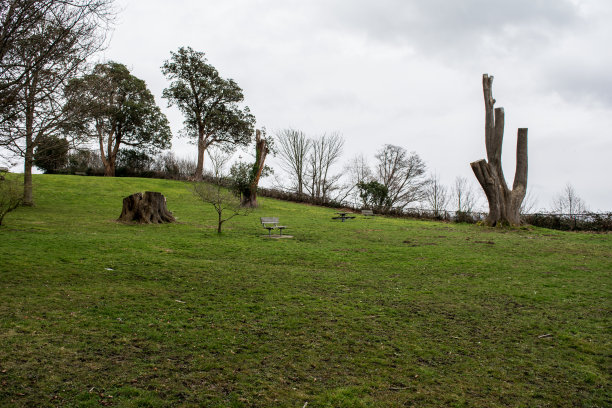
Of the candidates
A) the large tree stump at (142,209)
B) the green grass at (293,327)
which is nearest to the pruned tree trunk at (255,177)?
the large tree stump at (142,209)

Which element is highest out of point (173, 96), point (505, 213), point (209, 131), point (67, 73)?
point (173, 96)

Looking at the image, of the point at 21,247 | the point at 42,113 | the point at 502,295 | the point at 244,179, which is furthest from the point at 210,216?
the point at 502,295

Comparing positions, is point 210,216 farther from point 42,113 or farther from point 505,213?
point 505,213

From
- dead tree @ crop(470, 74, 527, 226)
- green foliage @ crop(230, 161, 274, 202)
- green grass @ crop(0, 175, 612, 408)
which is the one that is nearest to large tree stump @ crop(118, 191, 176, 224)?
green grass @ crop(0, 175, 612, 408)

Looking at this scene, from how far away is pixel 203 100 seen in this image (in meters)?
40.7

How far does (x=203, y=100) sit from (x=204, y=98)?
238 mm

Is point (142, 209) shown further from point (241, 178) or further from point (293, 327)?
point (293, 327)

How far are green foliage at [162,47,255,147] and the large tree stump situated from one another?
77.5ft

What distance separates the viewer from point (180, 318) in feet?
19.7

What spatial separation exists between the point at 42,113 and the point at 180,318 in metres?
4.26

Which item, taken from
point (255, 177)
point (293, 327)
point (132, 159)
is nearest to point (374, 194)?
point (255, 177)

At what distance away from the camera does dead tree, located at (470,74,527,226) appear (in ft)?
73.4

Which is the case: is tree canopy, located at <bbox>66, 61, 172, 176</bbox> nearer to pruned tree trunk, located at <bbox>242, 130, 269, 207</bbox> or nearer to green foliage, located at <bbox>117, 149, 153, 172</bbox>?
green foliage, located at <bbox>117, 149, 153, 172</bbox>

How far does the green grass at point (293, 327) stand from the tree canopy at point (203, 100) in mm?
29848
